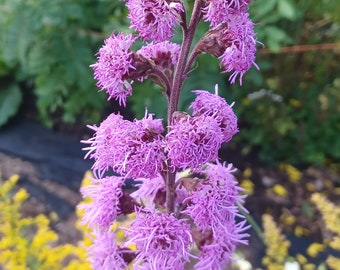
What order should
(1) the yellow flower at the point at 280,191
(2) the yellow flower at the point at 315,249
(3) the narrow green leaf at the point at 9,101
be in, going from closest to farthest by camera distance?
1. (2) the yellow flower at the point at 315,249
2. (1) the yellow flower at the point at 280,191
3. (3) the narrow green leaf at the point at 9,101

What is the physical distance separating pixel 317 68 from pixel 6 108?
2013mm

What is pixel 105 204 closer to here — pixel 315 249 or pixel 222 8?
pixel 222 8

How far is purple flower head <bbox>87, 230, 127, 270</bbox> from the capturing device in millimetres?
1238

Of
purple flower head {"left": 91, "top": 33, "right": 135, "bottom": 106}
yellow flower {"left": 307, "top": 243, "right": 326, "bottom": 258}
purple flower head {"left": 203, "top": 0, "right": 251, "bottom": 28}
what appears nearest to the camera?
purple flower head {"left": 203, "top": 0, "right": 251, "bottom": 28}

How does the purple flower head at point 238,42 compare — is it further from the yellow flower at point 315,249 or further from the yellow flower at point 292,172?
the yellow flower at point 292,172

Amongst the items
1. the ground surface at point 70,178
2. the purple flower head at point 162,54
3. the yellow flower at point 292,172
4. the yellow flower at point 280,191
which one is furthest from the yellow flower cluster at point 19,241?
the yellow flower at point 292,172

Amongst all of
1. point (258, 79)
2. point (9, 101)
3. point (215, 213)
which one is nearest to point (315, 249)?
point (258, 79)

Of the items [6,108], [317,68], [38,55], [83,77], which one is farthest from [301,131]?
[6,108]

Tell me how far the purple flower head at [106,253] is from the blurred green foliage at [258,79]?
154 centimetres

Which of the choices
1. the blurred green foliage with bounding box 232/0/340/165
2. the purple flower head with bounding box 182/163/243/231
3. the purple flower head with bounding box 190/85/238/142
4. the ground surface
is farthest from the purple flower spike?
the blurred green foliage with bounding box 232/0/340/165

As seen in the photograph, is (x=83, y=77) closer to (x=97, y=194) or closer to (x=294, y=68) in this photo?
(x=294, y=68)

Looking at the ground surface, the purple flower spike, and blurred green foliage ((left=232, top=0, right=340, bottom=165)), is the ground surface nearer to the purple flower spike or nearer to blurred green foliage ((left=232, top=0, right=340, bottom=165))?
blurred green foliage ((left=232, top=0, right=340, bottom=165))

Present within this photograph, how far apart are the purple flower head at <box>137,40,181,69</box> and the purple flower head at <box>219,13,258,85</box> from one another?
16 centimetres

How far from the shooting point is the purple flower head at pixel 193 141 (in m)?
0.99
